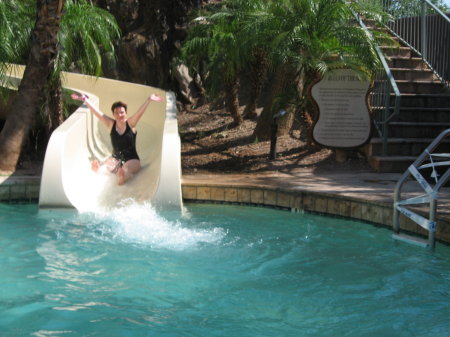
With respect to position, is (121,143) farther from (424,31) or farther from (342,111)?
(424,31)

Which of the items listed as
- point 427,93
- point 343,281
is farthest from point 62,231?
point 427,93

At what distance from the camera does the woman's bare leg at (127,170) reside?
10.2 meters

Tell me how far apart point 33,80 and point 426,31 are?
780cm

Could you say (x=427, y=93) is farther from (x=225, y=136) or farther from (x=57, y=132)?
(x=57, y=132)

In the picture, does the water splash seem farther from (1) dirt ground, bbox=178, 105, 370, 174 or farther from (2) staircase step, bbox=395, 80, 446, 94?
(2) staircase step, bbox=395, 80, 446, 94

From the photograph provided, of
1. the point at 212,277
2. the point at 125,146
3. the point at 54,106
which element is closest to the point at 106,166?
the point at 125,146

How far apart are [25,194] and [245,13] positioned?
558cm

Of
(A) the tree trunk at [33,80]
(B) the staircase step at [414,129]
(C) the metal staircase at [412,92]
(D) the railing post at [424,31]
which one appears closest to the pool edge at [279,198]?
(A) the tree trunk at [33,80]

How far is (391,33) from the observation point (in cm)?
1438

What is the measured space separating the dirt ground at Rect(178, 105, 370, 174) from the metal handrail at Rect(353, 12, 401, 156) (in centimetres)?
66

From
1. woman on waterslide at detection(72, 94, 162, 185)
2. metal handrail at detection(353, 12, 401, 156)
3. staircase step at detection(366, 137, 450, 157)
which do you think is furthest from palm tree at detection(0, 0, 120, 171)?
staircase step at detection(366, 137, 450, 157)

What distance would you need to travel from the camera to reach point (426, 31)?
1285 centimetres

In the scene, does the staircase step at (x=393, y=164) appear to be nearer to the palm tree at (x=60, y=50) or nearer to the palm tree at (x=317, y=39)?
the palm tree at (x=317, y=39)

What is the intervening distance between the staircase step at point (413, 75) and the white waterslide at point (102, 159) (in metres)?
4.57
